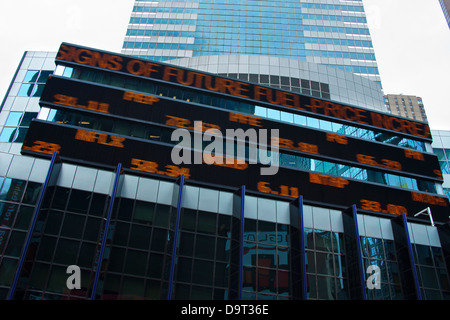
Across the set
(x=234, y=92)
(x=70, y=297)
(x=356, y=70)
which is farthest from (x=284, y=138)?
(x=356, y=70)

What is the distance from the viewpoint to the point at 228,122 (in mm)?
33219

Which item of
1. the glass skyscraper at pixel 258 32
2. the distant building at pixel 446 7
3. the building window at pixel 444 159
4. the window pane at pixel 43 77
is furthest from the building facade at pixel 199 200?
the distant building at pixel 446 7

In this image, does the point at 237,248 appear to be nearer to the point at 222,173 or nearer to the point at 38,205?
the point at 222,173

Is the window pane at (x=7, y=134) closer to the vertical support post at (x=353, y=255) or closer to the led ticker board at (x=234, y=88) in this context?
the led ticker board at (x=234, y=88)

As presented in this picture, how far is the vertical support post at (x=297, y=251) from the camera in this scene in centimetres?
2459

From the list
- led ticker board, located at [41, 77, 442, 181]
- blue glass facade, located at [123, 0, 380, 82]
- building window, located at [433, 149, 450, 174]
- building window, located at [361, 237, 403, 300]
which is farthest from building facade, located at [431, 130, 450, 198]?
building window, located at [361, 237, 403, 300]

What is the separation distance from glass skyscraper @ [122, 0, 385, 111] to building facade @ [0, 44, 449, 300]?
30.6m

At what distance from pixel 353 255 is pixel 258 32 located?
5934 cm

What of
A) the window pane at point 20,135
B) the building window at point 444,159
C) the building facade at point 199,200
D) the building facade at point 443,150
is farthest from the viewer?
the building window at point 444,159

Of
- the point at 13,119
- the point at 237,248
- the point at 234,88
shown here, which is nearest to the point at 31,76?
the point at 13,119

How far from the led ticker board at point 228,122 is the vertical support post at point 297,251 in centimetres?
762
